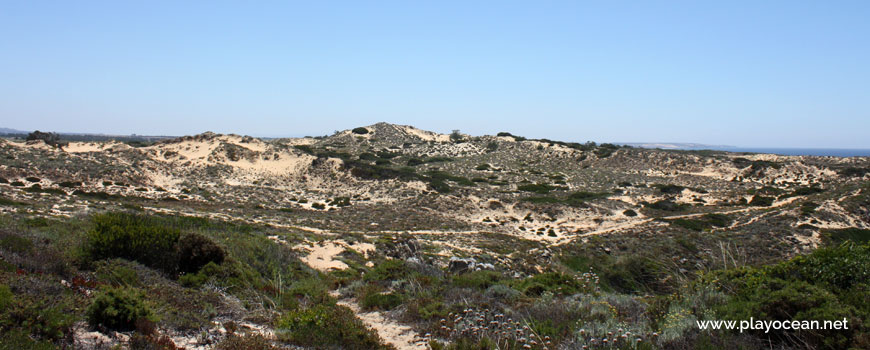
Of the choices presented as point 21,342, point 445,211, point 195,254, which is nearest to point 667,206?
point 445,211

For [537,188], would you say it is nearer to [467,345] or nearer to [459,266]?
[459,266]

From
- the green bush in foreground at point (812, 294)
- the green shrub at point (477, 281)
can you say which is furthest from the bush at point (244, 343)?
the green bush in foreground at point (812, 294)

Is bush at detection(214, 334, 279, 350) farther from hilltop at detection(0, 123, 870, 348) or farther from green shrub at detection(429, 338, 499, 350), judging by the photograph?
green shrub at detection(429, 338, 499, 350)

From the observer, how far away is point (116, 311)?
5527mm

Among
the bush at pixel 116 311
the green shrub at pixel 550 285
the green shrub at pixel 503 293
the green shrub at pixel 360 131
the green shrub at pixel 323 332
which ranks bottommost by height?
the green shrub at pixel 550 285

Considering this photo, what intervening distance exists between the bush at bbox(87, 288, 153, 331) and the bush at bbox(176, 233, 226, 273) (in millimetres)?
3884

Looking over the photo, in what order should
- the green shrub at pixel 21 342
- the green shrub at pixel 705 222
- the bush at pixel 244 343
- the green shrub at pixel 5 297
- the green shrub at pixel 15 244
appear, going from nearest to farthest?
1. the green shrub at pixel 21 342
2. the green shrub at pixel 5 297
3. the bush at pixel 244 343
4. the green shrub at pixel 15 244
5. the green shrub at pixel 705 222

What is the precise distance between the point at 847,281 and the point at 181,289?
10.6 meters

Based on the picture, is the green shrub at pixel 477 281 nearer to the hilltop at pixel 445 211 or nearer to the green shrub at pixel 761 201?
the hilltop at pixel 445 211

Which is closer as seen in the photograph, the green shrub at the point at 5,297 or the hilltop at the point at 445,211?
the green shrub at the point at 5,297

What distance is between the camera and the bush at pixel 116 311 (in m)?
5.56

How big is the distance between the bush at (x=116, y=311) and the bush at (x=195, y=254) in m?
3.88

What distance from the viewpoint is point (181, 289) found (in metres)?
7.79

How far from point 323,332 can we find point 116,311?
8.76 ft
